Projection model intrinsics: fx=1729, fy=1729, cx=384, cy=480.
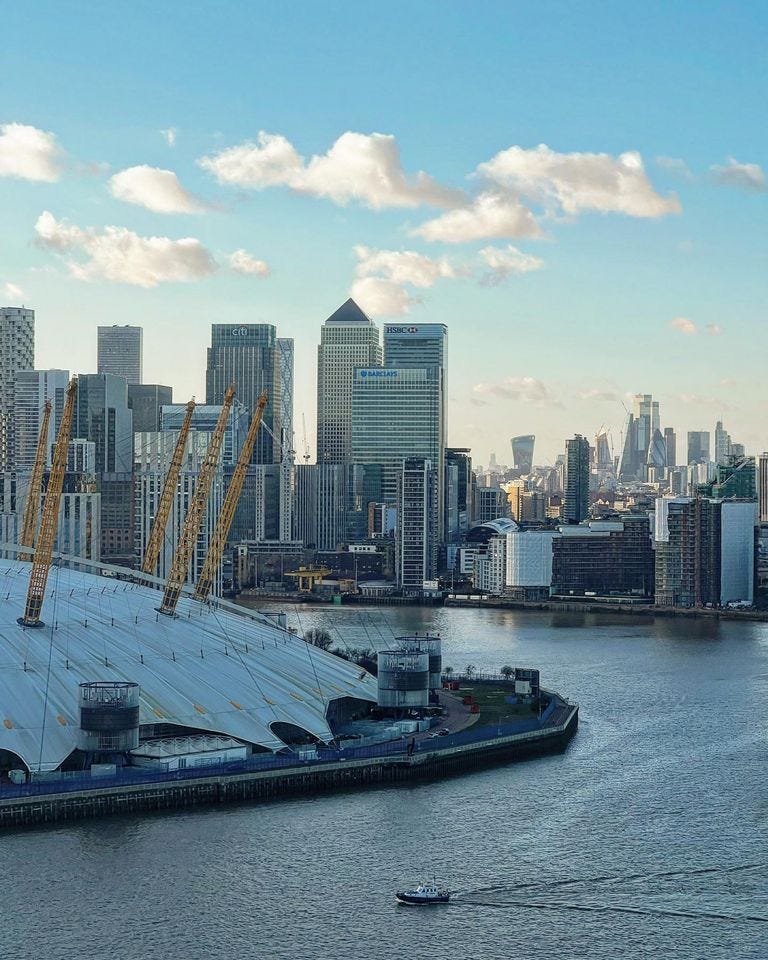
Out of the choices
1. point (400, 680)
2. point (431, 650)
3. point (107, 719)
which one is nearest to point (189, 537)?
point (431, 650)

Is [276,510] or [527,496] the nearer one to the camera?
[276,510]

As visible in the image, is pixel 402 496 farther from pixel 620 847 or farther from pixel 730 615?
pixel 620 847

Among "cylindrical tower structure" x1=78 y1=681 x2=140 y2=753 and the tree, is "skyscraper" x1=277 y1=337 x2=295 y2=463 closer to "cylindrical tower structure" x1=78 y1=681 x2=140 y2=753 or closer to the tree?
the tree

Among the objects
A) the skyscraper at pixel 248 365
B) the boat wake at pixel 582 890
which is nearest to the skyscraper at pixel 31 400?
the skyscraper at pixel 248 365

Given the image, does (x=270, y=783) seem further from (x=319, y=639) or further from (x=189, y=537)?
(x=319, y=639)

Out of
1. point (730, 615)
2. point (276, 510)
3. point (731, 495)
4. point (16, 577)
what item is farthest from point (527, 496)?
point (16, 577)
